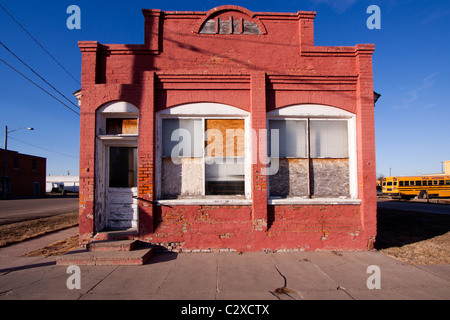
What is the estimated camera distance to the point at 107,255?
4.93 m

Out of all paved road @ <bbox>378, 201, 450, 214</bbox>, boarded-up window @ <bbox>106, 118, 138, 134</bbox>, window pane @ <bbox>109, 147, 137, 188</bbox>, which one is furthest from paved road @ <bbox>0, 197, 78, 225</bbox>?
paved road @ <bbox>378, 201, 450, 214</bbox>

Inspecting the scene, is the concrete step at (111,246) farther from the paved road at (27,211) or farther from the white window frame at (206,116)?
→ the paved road at (27,211)

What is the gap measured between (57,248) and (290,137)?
6448 millimetres

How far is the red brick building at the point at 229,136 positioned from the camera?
5.67 meters

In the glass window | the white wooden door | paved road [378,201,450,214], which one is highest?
the glass window

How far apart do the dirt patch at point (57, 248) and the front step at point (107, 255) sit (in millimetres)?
994

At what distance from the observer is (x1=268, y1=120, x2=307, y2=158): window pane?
20.1 feet

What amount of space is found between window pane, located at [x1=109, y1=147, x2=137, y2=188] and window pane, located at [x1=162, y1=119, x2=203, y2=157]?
919mm

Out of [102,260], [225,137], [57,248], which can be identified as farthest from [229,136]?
[57,248]

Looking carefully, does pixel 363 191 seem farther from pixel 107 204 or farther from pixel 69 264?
pixel 69 264

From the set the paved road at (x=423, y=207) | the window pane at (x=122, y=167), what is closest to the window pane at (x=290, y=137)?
the window pane at (x=122, y=167)

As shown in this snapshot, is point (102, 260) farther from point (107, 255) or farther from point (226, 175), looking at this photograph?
point (226, 175)

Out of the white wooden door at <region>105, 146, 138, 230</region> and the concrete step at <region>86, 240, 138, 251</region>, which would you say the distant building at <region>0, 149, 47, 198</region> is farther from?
the concrete step at <region>86, 240, 138, 251</region>

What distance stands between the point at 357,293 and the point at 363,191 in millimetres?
2764
